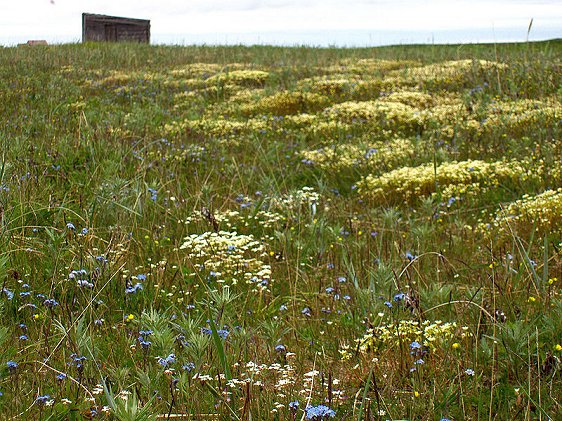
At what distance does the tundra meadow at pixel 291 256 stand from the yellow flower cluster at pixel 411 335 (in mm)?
15

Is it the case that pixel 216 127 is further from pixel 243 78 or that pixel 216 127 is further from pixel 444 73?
pixel 444 73

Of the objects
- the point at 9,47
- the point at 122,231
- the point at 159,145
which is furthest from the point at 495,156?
the point at 9,47

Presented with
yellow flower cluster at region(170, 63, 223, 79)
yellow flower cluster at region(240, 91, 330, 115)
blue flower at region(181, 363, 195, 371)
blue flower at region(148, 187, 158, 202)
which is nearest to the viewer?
blue flower at region(181, 363, 195, 371)

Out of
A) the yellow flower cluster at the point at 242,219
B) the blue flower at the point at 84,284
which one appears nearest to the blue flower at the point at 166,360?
the blue flower at the point at 84,284

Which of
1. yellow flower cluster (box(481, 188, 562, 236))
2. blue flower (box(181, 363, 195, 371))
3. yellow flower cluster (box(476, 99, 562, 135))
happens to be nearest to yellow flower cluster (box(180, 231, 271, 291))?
blue flower (box(181, 363, 195, 371))

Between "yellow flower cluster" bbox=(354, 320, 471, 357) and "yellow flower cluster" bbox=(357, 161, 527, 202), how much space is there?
3.36 meters

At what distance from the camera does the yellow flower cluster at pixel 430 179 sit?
6.46 metres

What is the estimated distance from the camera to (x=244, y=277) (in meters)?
4.25

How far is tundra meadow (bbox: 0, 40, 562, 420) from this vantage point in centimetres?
254

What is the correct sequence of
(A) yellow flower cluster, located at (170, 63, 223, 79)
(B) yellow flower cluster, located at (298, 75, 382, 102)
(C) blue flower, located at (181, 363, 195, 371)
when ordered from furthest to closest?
(A) yellow flower cluster, located at (170, 63, 223, 79)
(B) yellow flower cluster, located at (298, 75, 382, 102)
(C) blue flower, located at (181, 363, 195, 371)

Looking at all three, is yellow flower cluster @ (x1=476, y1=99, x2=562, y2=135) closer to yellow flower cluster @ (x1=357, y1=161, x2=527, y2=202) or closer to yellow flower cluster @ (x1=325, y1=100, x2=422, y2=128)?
yellow flower cluster @ (x1=325, y1=100, x2=422, y2=128)

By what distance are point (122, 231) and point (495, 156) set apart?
4.94 m

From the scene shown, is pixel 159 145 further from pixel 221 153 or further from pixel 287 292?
pixel 287 292

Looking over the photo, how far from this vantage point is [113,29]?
→ 3378 cm
